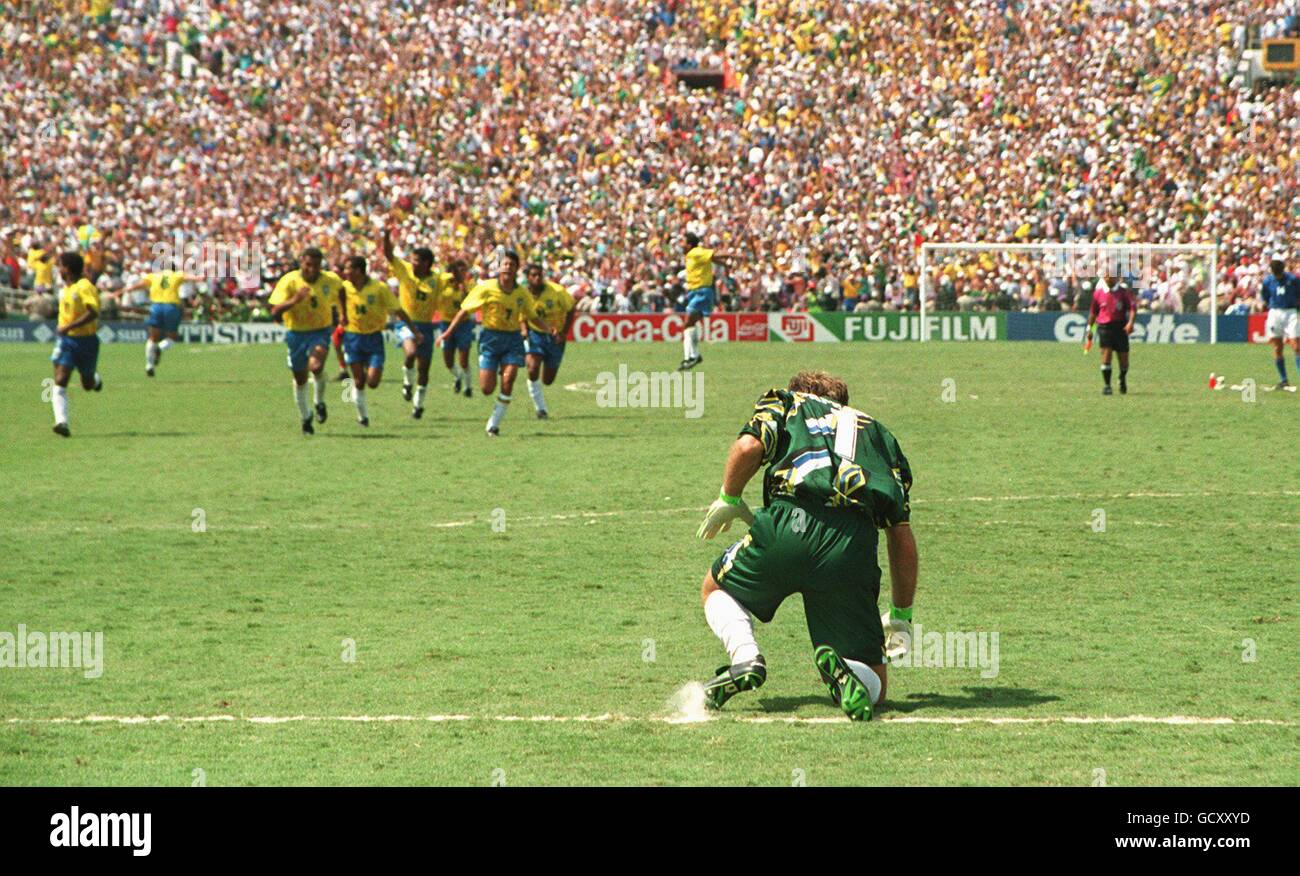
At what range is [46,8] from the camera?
55.7 meters

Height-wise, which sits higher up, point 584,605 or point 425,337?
point 425,337

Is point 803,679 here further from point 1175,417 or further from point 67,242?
point 67,242

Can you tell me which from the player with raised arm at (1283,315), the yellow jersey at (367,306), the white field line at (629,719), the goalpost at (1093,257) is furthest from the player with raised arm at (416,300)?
the goalpost at (1093,257)

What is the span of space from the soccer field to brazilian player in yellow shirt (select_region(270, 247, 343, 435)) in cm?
85

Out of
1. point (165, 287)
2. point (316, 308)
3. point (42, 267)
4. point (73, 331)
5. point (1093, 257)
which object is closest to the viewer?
point (73, 331)

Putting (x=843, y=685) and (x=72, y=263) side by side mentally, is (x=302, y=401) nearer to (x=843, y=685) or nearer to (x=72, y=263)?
(x=72, y=263)

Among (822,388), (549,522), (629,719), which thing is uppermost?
(822,388)

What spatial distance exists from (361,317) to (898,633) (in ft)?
52.6

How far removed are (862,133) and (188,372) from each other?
21.8 meters

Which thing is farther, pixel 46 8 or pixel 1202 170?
pixel 46 8

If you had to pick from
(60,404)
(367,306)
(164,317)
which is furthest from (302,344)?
(164,317)

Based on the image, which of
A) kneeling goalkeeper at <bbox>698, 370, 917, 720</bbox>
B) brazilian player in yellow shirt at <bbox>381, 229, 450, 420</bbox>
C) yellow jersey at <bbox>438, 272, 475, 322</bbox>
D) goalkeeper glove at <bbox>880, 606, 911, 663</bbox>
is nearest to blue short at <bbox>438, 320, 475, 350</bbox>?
brazilian player in yellow shirt at <bbox>381, 229, 450, 420</bbox>

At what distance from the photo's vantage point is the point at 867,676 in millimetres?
8258

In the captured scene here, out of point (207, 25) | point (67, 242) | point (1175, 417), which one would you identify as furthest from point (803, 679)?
point (207, 25)
